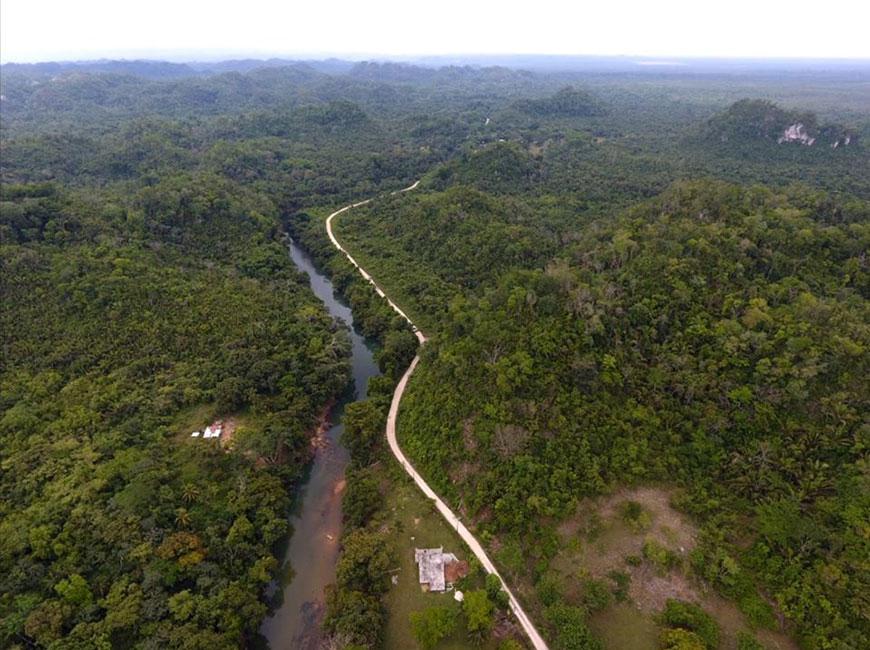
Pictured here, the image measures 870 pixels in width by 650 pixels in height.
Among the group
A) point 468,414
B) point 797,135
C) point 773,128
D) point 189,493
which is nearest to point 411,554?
point 468,414

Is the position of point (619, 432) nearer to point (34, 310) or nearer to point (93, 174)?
point (34, 310)

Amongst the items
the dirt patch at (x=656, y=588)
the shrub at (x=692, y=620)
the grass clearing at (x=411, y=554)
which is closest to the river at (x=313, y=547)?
the grass clearing at (x=411, y=554)

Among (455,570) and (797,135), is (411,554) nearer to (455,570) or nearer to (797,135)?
(455,570)

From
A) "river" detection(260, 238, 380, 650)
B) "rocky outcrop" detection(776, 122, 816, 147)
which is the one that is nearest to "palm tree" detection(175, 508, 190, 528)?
"river" detection(260, 238, 380, 650)

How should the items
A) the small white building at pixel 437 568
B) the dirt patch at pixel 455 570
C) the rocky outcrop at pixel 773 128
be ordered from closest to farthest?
1. the small white building at pixel 437 568
2. the dirt patch at pixel 455 570
3. the rocky outcrop at pixel 773 128

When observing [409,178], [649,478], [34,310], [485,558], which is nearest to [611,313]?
[649,478]

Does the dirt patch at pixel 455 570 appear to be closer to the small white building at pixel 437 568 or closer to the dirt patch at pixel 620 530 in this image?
the small white building at pixel 437 568
